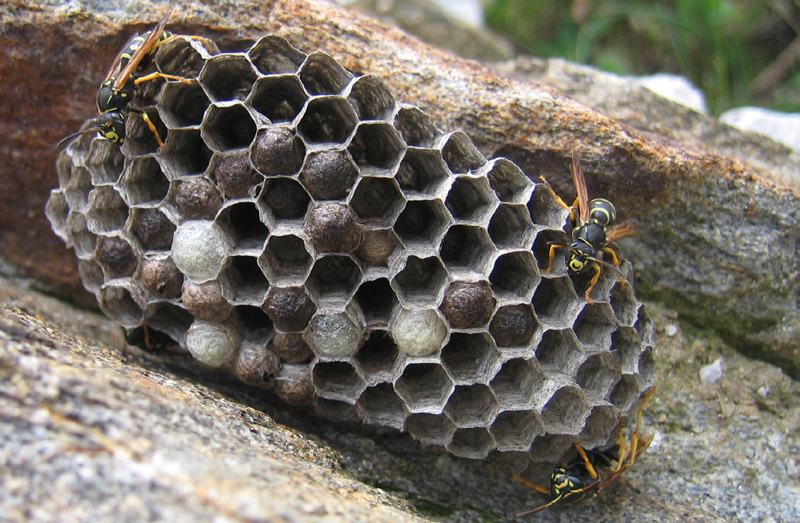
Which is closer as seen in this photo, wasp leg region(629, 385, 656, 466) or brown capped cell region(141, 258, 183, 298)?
brown capped cell region(141, 258, 183, 298)

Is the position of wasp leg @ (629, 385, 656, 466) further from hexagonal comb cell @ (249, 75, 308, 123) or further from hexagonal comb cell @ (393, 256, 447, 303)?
hexagonal comb cell @ (249, 75, 308, 123)

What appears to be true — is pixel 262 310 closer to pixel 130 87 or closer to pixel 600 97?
pixel 130 87

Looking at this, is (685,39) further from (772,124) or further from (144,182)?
(144,182)

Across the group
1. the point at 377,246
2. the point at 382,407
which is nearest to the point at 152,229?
the point at 377,246

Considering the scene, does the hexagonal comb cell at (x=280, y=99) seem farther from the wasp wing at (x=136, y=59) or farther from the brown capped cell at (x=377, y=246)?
the brown capped cell at (x=377, y=246)

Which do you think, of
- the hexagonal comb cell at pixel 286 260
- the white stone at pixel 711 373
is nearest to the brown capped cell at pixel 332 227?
the hexagonal comb cell at pixel 286 260

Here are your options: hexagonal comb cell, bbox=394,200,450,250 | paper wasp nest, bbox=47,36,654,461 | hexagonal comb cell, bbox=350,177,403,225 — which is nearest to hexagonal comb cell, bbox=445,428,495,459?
paper wasp nest, bbox=47,36,654,461
